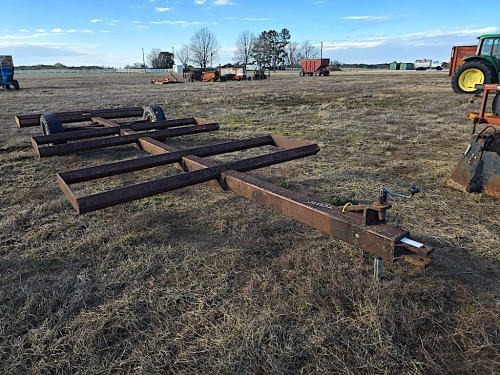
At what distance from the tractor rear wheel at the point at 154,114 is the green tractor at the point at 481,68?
12.4 metres

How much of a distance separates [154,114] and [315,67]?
142 feet

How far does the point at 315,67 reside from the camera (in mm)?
46000

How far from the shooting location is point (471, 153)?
394 centimetres

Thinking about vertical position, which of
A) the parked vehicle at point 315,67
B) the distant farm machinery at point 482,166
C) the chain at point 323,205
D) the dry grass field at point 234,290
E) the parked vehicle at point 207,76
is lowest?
the dry grass field at point 234,290

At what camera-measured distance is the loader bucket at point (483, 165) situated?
12.3 ft

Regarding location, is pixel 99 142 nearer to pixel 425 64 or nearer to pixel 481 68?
pixel 481 68

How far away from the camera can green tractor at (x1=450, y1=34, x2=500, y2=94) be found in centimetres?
1324

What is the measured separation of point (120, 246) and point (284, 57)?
106935mm

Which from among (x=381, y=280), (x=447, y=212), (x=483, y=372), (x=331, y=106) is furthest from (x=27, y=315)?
(x=331, y=106)

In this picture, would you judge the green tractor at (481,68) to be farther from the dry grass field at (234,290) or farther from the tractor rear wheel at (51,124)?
the tractor rear wheel at (51,124)

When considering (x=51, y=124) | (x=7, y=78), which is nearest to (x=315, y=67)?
(x=7, y=78)

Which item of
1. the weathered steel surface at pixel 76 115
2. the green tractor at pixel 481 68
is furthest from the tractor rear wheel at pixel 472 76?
the weathered steel surface at pixel 76 115

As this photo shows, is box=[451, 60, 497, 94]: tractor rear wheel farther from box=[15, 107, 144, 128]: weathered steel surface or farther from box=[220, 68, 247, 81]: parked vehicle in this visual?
box=[220, 68, 247, 81]: parked vehicle

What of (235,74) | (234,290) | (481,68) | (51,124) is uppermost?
(481,68)
